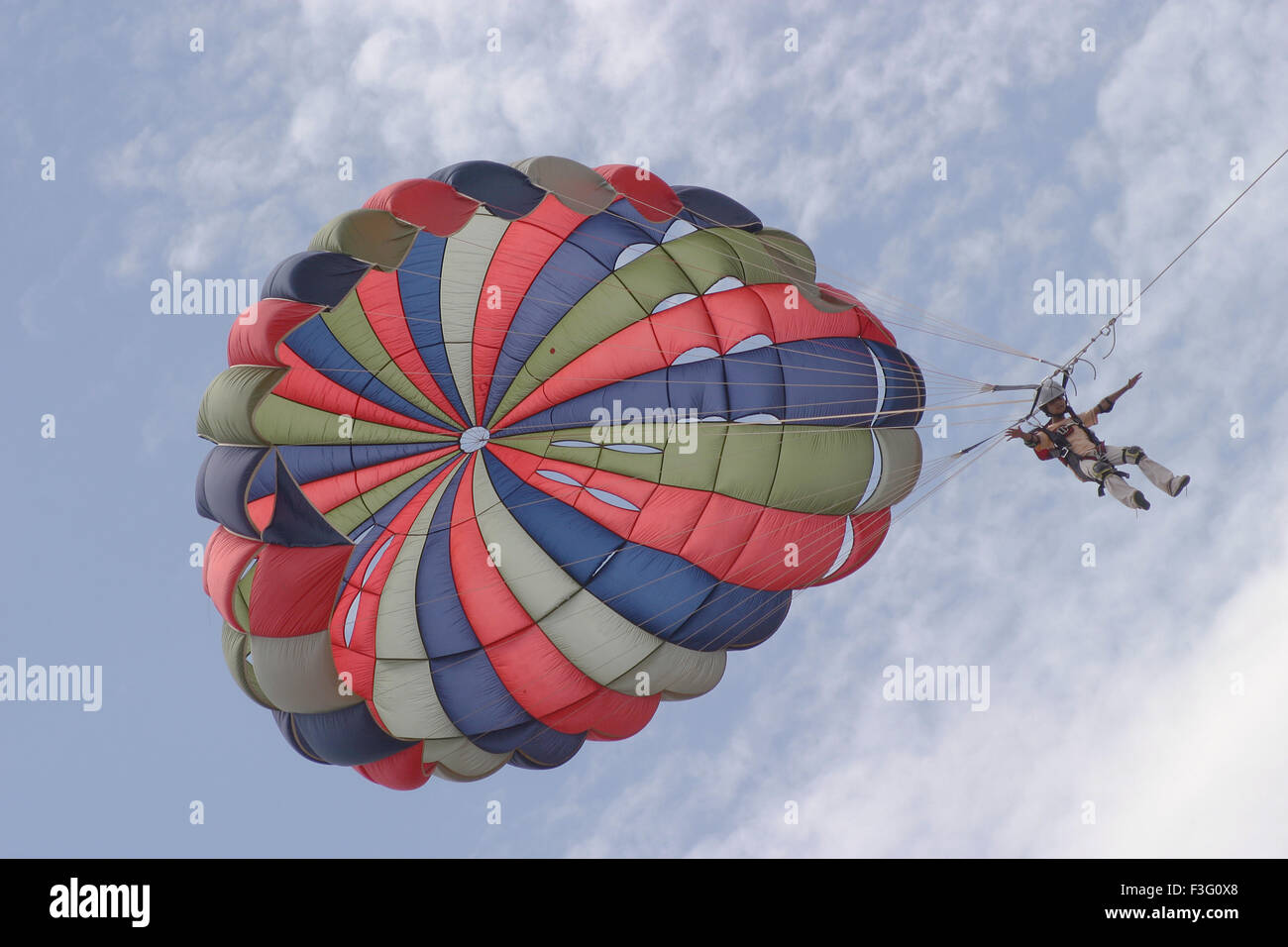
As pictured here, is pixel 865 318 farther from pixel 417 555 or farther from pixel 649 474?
pixel 417 555

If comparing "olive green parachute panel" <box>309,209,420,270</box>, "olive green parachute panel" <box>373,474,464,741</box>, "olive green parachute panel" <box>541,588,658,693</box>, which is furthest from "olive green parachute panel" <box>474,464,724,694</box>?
"olive green parachute panel" <box>309,209,420,270</box>

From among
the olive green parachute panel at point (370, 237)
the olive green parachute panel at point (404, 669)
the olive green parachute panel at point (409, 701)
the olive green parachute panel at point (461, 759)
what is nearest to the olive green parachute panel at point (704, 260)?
the olive green parachute panel at point (370, 237)

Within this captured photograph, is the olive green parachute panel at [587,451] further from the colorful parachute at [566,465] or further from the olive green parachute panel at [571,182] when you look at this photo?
the olive green parachute panel at [571,182]

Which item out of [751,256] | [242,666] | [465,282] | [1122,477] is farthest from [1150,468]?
[242,666]

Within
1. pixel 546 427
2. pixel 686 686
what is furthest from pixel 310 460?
pixel 686 686

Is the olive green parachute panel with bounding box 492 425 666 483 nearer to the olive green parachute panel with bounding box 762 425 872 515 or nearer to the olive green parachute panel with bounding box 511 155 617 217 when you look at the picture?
the olive green parachute panel with bounding box 762 425 872 515
